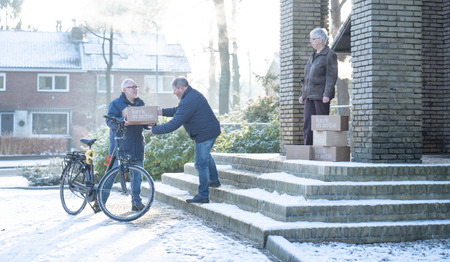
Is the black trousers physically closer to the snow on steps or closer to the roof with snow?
the snow on steps

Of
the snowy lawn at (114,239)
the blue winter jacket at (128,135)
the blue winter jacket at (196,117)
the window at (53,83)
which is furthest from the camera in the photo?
the window at (53,83)

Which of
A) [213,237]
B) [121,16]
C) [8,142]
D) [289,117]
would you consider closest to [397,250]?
[213,237]

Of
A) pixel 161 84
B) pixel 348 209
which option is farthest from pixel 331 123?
pixel 161 84

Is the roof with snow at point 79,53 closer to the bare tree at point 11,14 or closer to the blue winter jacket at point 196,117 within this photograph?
the bare tree at point 11,14

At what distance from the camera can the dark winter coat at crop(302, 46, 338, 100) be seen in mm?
9719

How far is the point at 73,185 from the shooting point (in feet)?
33.0

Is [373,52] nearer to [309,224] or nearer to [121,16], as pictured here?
[309,224]

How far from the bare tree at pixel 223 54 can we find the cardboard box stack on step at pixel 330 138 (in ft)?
58.7

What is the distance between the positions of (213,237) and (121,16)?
29.2 meters

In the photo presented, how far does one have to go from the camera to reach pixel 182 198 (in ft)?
35.7

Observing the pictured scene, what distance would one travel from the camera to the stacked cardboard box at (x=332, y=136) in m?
8.97

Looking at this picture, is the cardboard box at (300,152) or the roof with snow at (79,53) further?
the roof with snow at (79,53)

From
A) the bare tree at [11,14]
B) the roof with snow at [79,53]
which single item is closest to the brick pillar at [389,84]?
the roof with snow at [79,53]

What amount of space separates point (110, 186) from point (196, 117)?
163cm
